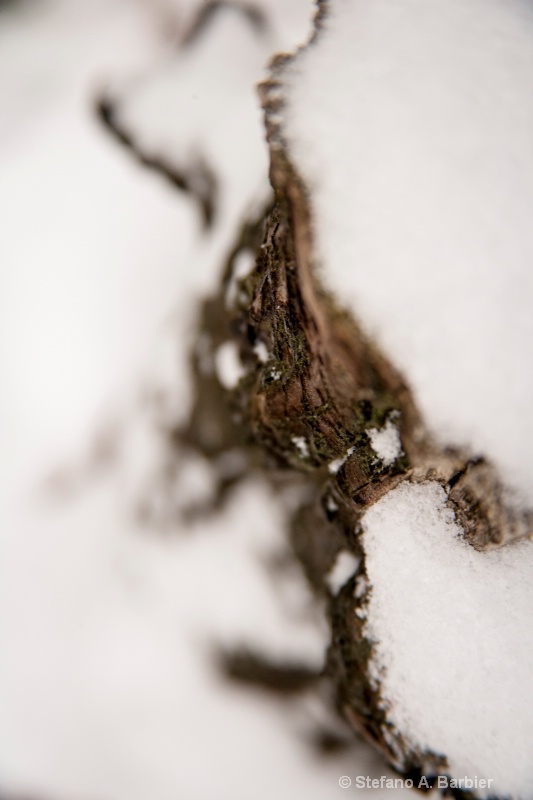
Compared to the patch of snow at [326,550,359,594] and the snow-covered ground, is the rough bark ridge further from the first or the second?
the snow-covered ground

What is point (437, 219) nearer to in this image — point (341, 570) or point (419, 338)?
point (419, 338)

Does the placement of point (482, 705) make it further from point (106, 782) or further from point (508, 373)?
point (106, 782)

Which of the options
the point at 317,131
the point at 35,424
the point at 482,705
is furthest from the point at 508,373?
the point at 35,424

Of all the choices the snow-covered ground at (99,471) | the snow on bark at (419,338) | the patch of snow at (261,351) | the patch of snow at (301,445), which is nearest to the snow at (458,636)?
the snow on bark at (419,338)

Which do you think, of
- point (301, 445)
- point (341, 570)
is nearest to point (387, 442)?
point (301, 445)
